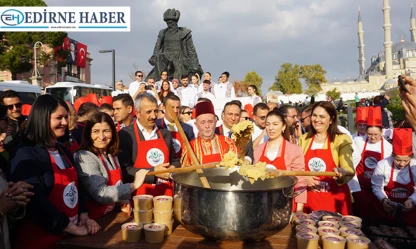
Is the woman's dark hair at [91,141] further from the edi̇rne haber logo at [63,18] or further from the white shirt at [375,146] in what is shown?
the edi̇rne haber logo at [63,18]

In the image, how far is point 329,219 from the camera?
216cm

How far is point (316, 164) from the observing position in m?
3.24

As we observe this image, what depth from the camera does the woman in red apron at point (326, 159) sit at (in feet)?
10.5

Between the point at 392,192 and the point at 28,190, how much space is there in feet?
11.0

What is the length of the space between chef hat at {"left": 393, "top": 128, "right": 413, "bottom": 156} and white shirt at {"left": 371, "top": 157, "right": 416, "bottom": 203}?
19cm

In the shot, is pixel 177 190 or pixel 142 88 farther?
pixel 142 88

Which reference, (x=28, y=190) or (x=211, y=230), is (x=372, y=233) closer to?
(x=211, y=230)

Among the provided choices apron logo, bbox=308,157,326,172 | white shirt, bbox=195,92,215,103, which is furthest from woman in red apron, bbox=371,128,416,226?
white shirt, bbox=195,92,215,103

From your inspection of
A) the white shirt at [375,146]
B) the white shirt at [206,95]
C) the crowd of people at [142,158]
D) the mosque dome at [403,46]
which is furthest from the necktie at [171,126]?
the mosque dome at [403,46]

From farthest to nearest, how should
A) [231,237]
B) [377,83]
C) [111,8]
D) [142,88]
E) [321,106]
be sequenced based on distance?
1. [377,83]
2. [111,8]
3. [142,88]
4. [321,106]
5. [231,237]

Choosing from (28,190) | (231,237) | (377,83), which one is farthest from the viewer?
(377,83)

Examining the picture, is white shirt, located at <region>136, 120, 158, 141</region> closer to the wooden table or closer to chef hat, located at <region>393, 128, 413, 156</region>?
the wooden table

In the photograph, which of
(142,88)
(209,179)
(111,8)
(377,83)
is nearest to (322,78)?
(377,83)

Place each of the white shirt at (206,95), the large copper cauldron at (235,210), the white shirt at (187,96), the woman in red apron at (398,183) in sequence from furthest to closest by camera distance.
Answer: the white shirt at (187,96) < the white shirt at (206,95) < the woman in red apron at (398,183) < the large copper cauldron at (235,210)
